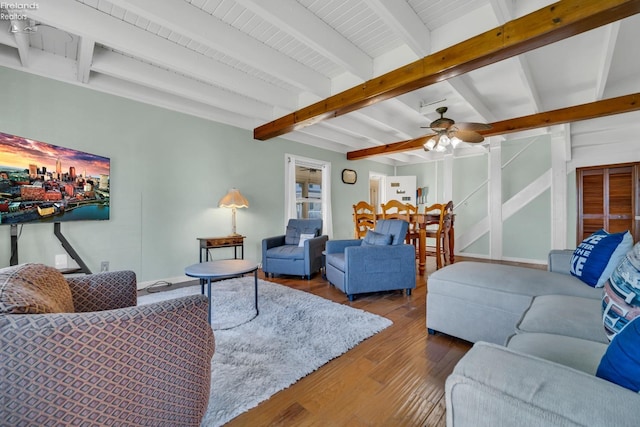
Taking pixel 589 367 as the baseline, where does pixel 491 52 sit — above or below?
above

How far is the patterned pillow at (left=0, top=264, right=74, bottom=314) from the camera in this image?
80 cm

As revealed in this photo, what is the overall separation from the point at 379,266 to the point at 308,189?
3104mm

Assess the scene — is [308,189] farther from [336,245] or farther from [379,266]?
[379,266]

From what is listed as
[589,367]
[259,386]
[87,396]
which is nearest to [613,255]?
[589,367]

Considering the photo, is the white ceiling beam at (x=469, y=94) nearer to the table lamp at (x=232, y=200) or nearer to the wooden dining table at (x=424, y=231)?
the wooden dining table at (x=424, y=231)

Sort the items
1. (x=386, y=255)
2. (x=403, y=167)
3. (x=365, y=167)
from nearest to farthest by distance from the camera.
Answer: (x=386, y=255)
(x=365, y=167)
(x=403, y=167)

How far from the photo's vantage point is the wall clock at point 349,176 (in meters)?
6.21

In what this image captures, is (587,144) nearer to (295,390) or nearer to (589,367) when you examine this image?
(589,367)

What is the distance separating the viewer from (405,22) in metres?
2.02

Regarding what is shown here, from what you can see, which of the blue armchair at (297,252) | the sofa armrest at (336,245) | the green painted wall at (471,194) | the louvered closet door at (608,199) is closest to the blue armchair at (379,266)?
the sofa armrest at (336,245)

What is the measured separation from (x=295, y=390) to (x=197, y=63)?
9.85ft

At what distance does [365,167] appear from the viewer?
6820 mm

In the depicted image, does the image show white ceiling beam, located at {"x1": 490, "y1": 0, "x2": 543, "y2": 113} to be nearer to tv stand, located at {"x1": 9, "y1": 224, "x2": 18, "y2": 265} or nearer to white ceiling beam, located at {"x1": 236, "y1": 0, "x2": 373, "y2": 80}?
white ceiling beam, located at {"x1": 236, "y1": 0, "x2": 373, "y2": 80}

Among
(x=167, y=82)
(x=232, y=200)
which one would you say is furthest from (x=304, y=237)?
(x=167, y=82)
